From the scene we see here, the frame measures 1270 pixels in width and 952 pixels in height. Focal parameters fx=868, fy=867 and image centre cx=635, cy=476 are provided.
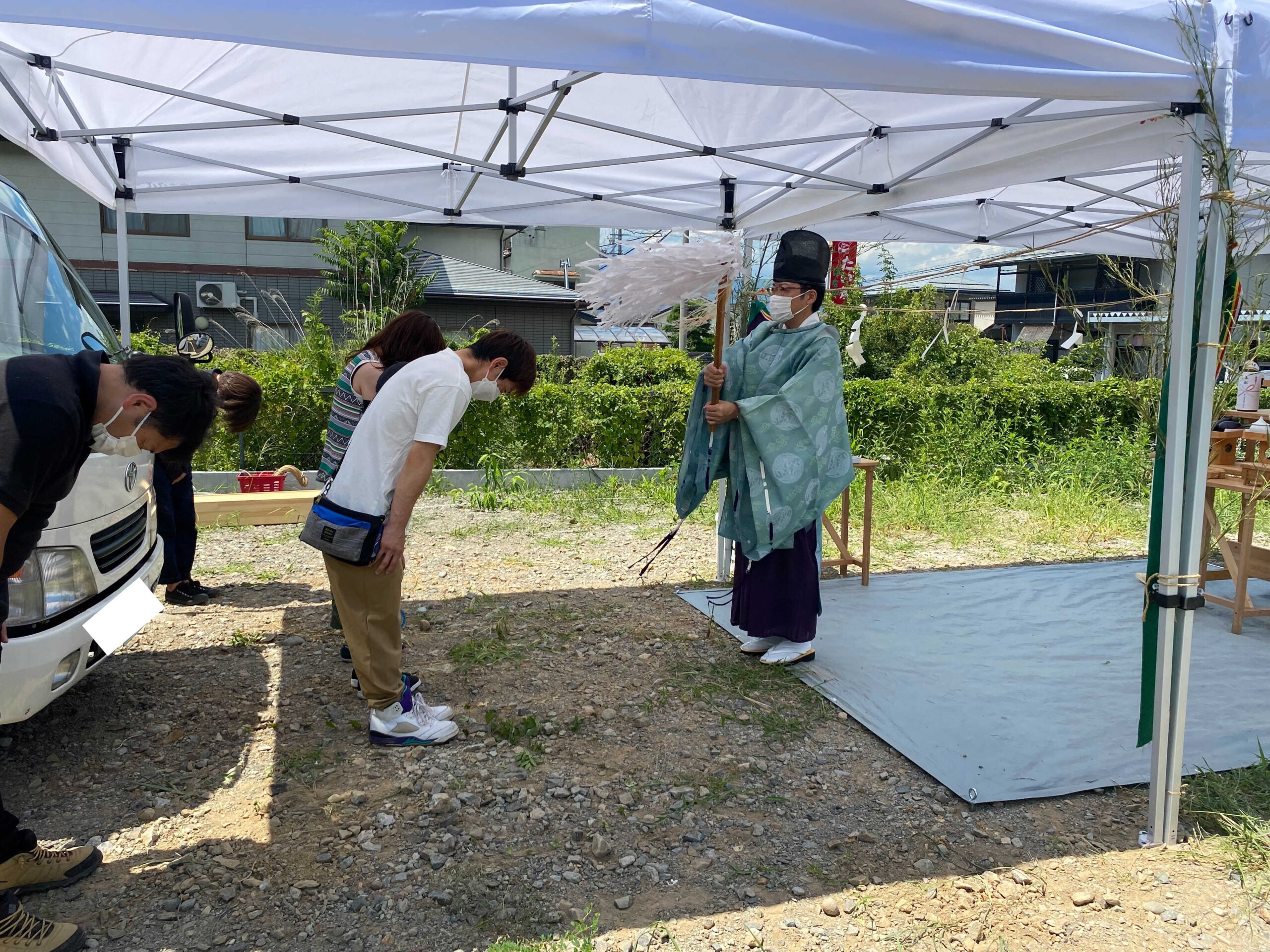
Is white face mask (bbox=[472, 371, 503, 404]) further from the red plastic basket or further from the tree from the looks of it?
the tree

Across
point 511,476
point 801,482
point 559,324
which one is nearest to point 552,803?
point 801,482

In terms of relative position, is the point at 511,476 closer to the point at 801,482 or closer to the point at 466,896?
the point at 801,482

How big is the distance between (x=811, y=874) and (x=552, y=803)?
0.84 meters

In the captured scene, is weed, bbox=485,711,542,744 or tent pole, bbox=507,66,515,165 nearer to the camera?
weed, bbox=485,711,542,744

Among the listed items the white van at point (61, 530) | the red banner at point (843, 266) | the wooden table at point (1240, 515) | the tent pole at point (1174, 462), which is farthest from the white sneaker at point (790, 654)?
the red banner at point (843, 266)

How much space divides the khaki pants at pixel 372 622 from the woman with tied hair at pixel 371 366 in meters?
0.32

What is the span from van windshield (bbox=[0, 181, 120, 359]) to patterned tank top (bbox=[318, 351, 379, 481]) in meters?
0.84

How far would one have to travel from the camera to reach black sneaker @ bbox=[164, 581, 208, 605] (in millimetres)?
4656

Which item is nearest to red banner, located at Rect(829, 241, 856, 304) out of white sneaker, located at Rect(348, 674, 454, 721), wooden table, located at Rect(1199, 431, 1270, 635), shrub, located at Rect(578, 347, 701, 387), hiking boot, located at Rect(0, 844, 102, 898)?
shrub, located at Rect(578, 347, 701, 387)

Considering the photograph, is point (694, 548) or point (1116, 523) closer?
point (694, 548)

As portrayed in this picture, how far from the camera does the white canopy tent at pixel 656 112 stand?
6.86 ft

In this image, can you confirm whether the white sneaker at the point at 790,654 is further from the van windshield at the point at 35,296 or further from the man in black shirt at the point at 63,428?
the van windshield at the point at 35,296

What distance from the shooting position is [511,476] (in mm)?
7609

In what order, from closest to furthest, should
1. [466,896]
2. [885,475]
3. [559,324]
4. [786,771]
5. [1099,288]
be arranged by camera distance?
[466,896], [786,771], [885,475], [559,324], [1099,288]
